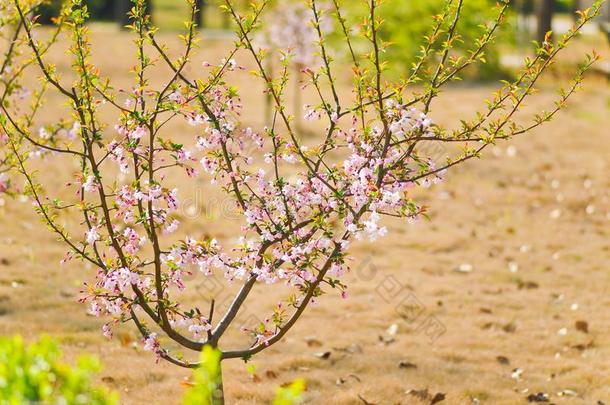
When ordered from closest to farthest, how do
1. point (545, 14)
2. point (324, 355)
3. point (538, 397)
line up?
point (538, 397)
point (324, 355)
point (545, 14)

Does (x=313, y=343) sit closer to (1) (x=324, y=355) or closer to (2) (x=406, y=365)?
(1) (x=324, y=355)

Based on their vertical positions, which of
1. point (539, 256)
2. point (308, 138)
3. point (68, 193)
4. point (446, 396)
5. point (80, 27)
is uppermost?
point (308, 138)

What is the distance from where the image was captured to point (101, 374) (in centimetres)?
549

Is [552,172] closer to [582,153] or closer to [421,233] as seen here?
[582,153]

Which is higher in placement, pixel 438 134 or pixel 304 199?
pixel 438 134

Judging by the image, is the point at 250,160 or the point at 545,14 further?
the point at 545,14

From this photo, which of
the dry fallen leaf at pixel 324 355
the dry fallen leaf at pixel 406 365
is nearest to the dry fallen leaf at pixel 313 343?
the dry fallen leaf at pixel 324 355

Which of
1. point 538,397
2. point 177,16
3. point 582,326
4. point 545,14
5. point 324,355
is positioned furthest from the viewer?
point 177,16

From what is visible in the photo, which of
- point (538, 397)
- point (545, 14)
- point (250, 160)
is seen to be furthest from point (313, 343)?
point (545, 14)

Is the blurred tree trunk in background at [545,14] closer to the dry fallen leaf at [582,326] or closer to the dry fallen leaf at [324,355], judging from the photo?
the dry fallen leaf at [582,326]

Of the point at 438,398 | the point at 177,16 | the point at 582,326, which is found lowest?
the point at 438,398

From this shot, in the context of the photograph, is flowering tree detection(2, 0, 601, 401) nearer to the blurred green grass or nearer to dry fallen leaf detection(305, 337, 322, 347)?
dry fallen leaf detection(305, 337, 322, 347)

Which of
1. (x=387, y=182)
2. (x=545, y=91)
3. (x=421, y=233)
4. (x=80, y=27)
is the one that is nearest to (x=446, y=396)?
(x=387, y=182)

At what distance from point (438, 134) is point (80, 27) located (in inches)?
68.6
